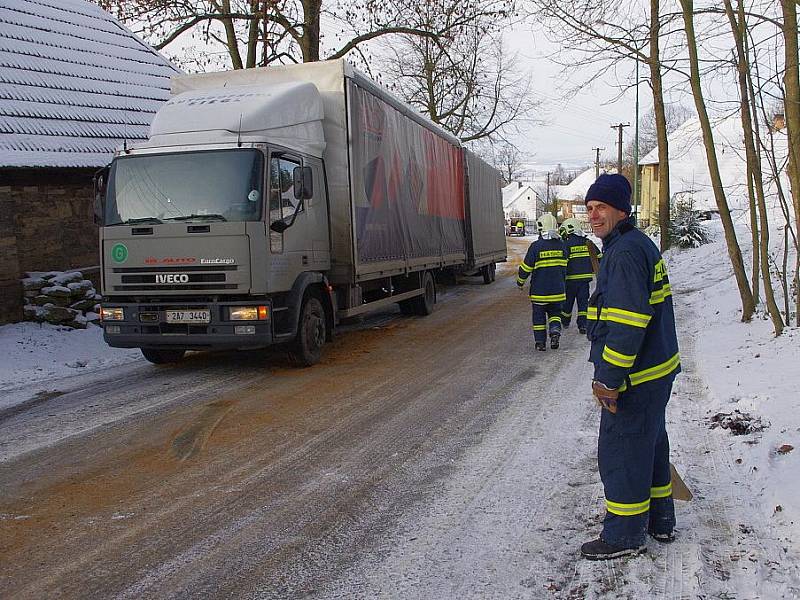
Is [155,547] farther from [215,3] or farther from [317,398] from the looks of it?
[215,3]

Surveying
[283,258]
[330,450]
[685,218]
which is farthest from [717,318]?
[685,218]

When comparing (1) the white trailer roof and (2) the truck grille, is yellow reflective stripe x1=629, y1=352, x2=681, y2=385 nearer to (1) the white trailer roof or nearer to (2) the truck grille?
(2) the truck grille

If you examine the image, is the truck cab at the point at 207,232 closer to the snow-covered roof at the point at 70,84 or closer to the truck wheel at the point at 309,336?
the truck wheel at the point at 309,336

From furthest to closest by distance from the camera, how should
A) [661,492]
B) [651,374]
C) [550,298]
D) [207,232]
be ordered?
[550,298] → [207,232] → [661,492] → [651,374]

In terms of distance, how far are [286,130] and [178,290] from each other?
241 centimetres

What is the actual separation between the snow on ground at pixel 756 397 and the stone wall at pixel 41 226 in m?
8.61

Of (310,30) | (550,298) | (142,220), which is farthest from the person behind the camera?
(310,30)

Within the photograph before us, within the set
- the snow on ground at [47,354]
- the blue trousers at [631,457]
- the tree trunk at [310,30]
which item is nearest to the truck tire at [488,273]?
the tree trunk at [310,30]

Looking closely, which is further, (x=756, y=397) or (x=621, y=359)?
(x=756, y=397)

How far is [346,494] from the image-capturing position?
4742 mm

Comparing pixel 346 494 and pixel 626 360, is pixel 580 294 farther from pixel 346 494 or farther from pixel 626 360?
pixel 626 360

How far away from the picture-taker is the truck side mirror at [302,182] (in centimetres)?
852

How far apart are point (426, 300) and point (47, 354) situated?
6838 millimetres

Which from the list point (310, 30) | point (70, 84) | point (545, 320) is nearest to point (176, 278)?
point (545, 320)
